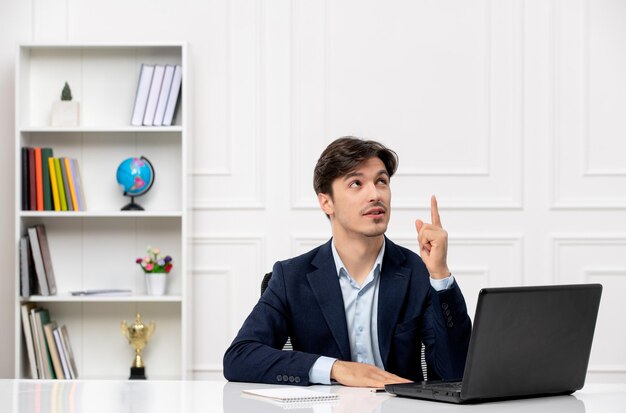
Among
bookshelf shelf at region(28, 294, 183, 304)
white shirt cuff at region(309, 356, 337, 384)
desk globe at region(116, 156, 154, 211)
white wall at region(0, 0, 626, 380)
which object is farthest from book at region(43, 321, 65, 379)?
white shirt cuff at region(309, 356, 337, 384)

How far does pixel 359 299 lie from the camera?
2539 mm

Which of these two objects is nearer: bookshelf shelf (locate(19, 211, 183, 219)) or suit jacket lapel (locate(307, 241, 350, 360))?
suit jacket lapel (locate(307, 241, 350, 360))

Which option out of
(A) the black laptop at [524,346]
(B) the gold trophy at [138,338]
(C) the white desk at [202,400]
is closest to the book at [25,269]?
(B) the gold trophy at [138,338]

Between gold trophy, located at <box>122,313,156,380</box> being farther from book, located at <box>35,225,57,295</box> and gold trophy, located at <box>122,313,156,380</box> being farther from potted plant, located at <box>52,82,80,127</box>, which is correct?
potted plant, located at <box>52,82,80,127</box>

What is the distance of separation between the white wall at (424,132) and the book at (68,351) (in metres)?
0.29

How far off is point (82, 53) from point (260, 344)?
8.25ft

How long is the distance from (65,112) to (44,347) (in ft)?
3.60

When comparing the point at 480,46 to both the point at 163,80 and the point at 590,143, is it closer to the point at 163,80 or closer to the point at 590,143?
the point at 590,143

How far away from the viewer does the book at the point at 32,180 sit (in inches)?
163

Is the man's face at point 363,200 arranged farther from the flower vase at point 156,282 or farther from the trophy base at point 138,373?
the trophy base at point 138,373

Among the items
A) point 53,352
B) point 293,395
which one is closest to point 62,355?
point 53,352

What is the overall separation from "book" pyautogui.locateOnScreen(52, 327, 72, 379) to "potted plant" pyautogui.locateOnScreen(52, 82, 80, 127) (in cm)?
97

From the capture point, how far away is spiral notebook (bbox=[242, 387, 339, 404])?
1800 millimetres

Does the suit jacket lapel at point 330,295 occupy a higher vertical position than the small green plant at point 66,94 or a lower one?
lower
